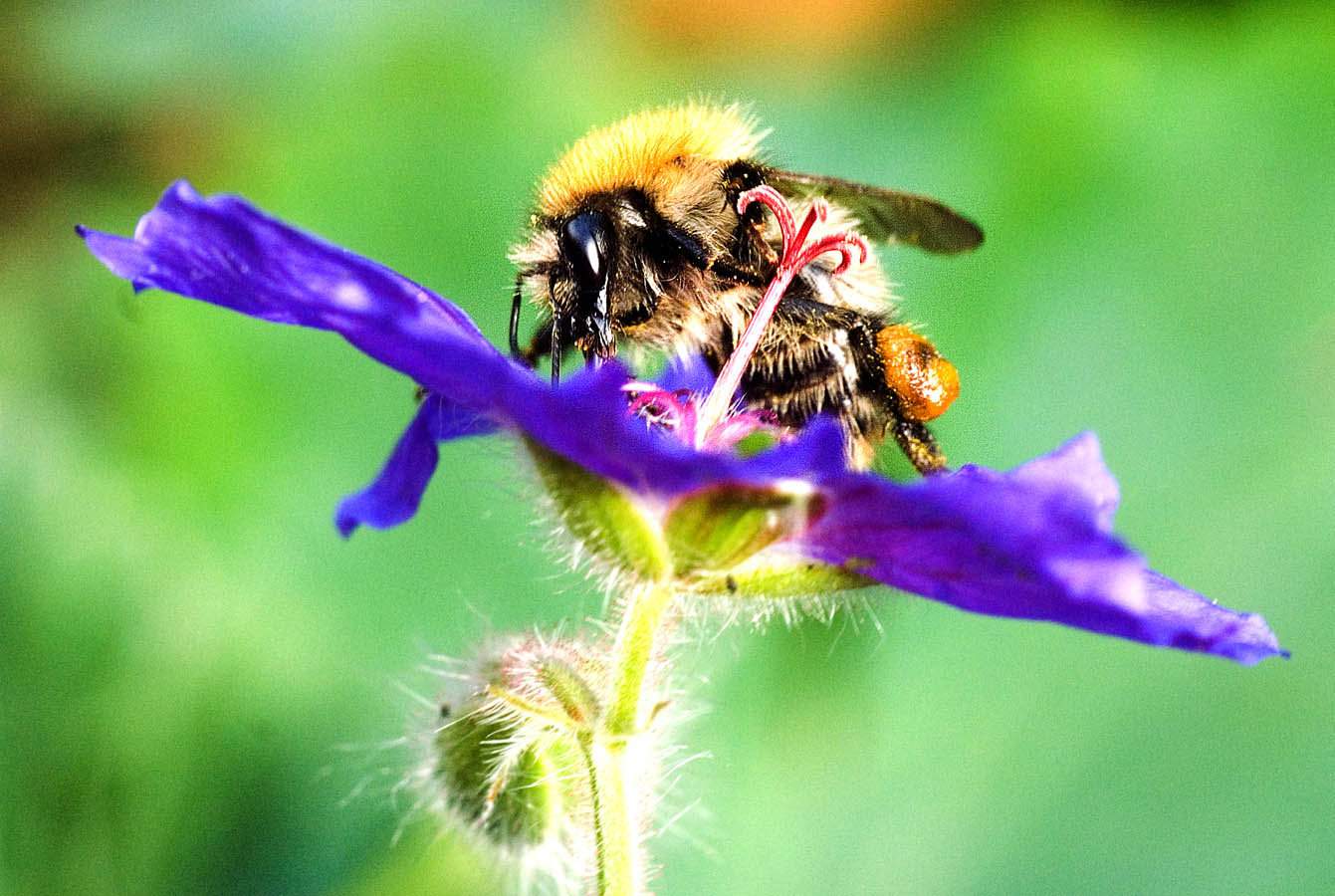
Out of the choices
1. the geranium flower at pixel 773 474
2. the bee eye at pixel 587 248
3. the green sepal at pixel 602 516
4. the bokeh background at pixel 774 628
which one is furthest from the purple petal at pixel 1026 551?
the bokeh background at pixel 774 628

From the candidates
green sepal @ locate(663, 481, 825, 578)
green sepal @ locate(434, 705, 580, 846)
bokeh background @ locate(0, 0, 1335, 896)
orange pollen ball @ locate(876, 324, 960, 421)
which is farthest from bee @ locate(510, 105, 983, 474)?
bokeh background @ locate(0, 0, 1335, 896)

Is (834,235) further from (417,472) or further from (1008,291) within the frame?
(1008,291)

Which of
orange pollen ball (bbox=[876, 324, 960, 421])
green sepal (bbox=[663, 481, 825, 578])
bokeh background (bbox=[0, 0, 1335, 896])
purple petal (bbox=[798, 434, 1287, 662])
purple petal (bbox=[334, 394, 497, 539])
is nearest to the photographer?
purple petal (bbox=[798, 434, 1287, 662])

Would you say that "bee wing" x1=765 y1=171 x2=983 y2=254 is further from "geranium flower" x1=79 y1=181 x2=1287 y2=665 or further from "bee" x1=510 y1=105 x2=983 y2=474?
"geranium flower" x1=79 y1=181 x2=1287 y2=665

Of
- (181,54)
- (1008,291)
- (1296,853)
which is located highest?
(181,54)

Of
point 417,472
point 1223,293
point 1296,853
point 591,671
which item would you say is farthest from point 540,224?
point 1223,293

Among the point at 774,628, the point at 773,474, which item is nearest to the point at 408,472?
the point at 773,474

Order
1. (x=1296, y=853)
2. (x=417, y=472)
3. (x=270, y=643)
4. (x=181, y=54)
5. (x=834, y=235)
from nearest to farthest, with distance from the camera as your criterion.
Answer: (x=417, y=472), (x=834, y=235), (x=1296, y=853), (x=270, y=643), (x=181, y=54)
